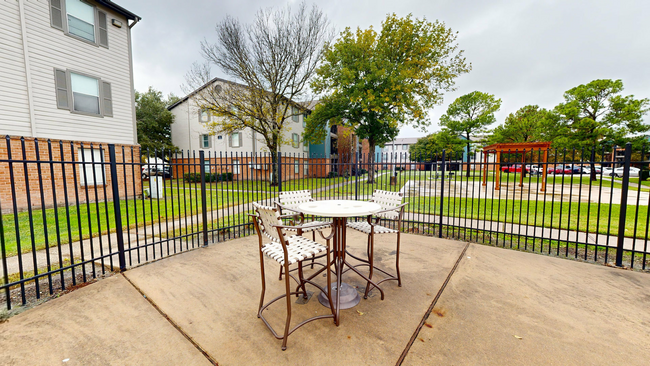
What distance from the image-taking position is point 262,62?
47.2 feet

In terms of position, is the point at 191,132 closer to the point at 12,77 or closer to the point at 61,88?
the point at 61,88

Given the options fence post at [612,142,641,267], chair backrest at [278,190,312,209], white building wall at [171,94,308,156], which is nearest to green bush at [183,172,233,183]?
chair backrest at [278,190,312,209]

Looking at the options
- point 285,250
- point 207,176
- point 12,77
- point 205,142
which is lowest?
point 207,176

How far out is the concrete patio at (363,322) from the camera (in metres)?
2.10

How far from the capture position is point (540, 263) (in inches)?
159

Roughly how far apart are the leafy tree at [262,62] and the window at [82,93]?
16.3 feet

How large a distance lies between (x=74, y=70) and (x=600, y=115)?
31.5 metres

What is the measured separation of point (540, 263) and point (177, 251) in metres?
6.25

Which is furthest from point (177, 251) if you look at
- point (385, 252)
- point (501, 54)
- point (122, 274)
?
point (501, 54)

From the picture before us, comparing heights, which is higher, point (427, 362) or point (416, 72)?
point (416, 72)

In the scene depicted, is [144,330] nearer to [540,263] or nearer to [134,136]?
[540,263]

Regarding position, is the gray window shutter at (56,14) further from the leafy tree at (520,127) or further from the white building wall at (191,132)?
the leafy tree at (520,127)

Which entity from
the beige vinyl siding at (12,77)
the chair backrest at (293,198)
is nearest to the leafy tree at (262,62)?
the beige vinyl siding at (12,77)

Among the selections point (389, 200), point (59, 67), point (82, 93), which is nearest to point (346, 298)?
point (389, 200)
